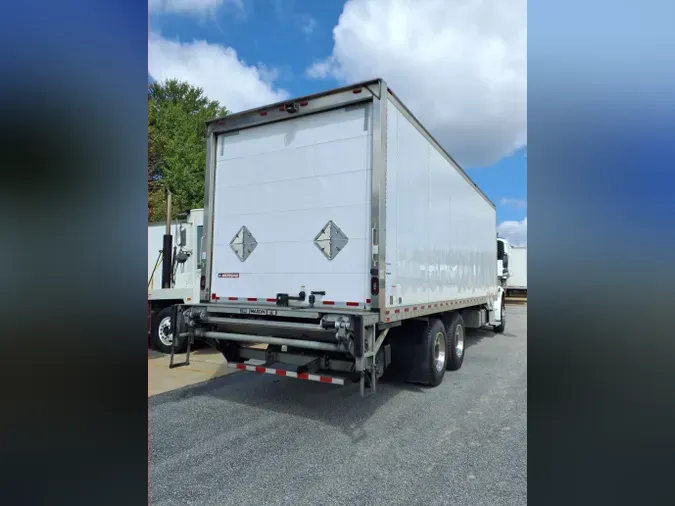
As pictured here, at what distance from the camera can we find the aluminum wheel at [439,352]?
21.6ft

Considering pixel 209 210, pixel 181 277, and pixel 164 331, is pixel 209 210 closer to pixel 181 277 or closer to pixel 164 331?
pixel 181 277

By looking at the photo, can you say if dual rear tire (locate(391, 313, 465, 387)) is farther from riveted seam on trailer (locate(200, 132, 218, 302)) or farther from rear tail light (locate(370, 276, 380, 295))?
riveted seam on trailer (locate(200, 132, 218, 302))

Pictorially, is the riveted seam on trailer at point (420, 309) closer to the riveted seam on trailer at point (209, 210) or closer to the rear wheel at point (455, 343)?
the rear wheel at point (455, 343)

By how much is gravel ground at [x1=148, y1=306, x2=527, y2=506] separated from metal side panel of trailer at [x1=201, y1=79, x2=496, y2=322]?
1.30 m

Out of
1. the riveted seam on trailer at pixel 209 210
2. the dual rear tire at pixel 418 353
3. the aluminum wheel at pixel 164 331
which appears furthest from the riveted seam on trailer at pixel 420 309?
the aluminum wheel at pixel 164 331

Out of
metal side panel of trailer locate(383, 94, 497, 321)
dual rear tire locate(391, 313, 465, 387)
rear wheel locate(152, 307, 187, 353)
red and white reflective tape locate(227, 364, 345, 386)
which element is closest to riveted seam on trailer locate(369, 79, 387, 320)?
metal side panel of trailer locate(383, 94, 497, 321)

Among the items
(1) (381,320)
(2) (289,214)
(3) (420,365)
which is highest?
(2) (289,214)

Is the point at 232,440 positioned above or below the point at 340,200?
below

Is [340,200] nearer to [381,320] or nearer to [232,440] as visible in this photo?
[381,320]

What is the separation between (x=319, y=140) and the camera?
5207 millimetres
